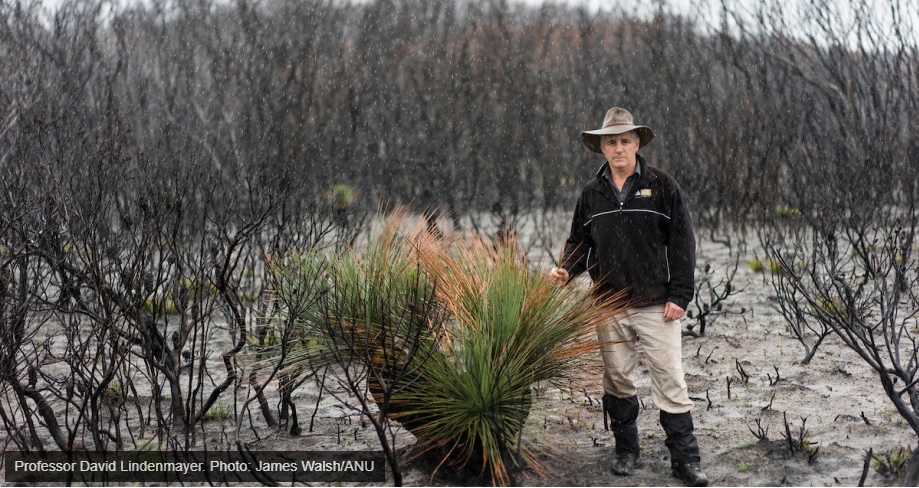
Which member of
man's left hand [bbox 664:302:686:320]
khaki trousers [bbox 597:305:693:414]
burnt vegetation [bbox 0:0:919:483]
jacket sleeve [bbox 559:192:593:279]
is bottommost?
khaki trousers [bbox 597:305:693:414]

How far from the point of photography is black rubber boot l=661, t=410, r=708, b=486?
3.33m

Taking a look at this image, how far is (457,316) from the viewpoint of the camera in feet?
11.0

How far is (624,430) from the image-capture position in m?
3.51

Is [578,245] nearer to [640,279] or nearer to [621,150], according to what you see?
[640,279]

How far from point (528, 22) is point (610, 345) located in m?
14.0

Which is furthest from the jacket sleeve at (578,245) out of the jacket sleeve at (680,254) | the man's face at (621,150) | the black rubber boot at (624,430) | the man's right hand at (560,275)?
the black rubber boot at (624,430)

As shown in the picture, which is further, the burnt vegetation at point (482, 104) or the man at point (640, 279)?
the burnt vegetation at point (482, 104)

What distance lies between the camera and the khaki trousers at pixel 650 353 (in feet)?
10.9

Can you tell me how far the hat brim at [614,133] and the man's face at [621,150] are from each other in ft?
0.14

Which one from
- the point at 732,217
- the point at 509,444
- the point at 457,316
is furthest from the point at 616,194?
the point at 732,217

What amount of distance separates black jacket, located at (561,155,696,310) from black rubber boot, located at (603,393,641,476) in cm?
46
